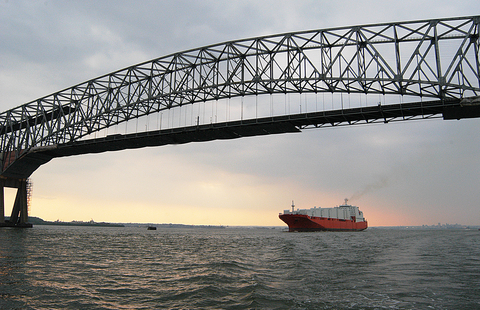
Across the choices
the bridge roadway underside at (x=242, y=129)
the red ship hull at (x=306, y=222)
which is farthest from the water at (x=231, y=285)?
the red ship hull at (x=306, y=222)

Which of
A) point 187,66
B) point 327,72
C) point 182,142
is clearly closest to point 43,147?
point 182,142

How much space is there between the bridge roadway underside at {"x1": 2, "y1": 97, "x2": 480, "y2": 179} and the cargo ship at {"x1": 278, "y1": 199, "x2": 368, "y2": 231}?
33192 mm

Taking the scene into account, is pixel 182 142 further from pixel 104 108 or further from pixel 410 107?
pixel 410 107

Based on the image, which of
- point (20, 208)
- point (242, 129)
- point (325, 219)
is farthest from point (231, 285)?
point (325, 219)

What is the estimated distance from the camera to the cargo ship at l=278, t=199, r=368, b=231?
6712cm

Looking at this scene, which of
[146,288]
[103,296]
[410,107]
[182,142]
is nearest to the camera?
[103,296]

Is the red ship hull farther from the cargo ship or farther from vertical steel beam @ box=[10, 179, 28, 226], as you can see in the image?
vertical steel beam @ box=[10, 179, 28, 226]

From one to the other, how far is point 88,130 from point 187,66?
17.2 m

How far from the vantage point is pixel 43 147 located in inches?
1845

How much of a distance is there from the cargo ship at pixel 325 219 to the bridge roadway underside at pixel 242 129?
109ft

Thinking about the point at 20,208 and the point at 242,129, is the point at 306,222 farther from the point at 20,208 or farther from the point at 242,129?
the point at 20,208

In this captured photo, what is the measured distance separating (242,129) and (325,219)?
42486 millimetres

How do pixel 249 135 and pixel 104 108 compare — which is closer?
pixel 249 135

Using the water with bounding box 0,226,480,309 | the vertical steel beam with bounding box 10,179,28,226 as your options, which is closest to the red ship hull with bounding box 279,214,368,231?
the vertical steel beam with bounding box 10,179,28,226
